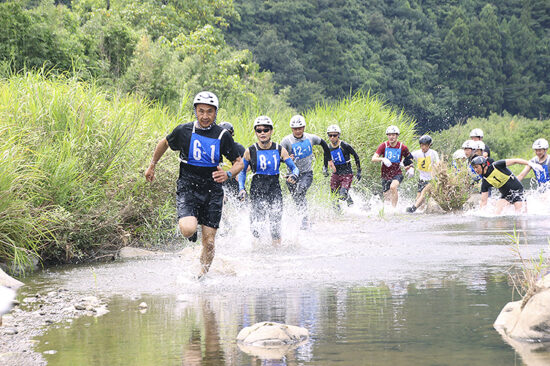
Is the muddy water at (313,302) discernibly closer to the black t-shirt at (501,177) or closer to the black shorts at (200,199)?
the black shorts at (200,199)

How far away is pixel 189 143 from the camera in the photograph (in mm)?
9141

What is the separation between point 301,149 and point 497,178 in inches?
187

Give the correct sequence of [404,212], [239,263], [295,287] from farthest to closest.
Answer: [404,212] < [239,263] < [295,287]

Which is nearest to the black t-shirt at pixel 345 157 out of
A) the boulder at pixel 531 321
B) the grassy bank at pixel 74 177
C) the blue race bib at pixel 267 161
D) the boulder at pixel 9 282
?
the grassy bank at pixel 74 177

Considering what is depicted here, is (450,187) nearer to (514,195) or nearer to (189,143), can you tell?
(514,195)

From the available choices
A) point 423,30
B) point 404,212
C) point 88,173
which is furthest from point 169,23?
point 423,30

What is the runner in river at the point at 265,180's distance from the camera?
1259 centimetres

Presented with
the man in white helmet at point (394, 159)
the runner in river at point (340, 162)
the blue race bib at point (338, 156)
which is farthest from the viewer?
the man in white helmet at point (394, 159)

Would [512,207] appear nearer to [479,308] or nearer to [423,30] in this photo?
[479,308]

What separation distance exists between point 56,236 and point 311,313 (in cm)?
496

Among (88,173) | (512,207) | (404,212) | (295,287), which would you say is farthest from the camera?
(404,212)

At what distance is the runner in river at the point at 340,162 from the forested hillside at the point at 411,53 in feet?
175

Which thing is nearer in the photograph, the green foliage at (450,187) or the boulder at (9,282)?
the boulder at (9,282)

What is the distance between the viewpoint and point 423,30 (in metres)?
87.3
